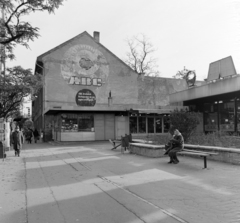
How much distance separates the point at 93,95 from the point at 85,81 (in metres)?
1.94

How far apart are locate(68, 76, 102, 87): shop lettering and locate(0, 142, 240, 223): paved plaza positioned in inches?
841

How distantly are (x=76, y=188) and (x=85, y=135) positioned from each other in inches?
657

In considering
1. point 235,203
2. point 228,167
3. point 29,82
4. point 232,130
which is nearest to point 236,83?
point 232,130

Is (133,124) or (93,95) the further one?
(93,95)

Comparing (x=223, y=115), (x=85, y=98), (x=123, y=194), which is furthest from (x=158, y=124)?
(x=123, y=194)

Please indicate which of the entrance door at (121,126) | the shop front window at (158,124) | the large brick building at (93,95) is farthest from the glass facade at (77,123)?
the shop front window at (158,124)

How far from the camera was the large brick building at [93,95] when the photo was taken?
23.4m

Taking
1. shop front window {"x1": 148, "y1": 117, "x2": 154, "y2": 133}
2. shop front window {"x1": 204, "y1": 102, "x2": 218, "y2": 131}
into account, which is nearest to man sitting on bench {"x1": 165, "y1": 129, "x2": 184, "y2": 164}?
shop front window {"x1": 204, "y1": 102, "x2": 218, "y2": 131}

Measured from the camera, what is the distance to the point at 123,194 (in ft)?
19.9

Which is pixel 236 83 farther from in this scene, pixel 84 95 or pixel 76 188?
pixel 84 95

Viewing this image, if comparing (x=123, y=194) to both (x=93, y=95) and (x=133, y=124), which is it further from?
(x=93, y=95)

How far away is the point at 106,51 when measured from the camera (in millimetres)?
32656

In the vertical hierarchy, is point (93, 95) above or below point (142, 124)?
above

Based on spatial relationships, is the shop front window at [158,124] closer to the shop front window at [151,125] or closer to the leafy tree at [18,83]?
the shop front window at [151,125]
